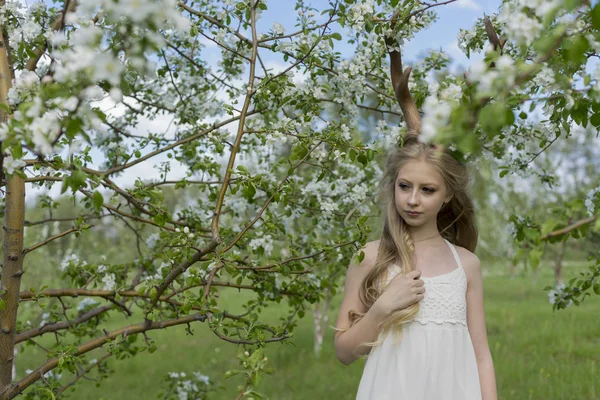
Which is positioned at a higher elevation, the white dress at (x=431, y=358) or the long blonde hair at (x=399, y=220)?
the long blonde hair at (x=399, y=220)

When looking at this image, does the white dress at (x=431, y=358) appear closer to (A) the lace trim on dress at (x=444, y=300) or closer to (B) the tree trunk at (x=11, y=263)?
(A) the lace trim on dress at (x=444, y=300)

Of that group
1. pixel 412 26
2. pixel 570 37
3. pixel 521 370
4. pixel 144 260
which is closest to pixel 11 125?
pixel 570 37

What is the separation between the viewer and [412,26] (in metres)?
2.96

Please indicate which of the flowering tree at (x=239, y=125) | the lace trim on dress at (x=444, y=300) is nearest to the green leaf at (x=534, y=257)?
the flowering tree at (x=239, y=125)

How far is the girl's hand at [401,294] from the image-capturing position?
252 centimetres

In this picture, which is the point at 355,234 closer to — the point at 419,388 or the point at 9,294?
the point at 419,388

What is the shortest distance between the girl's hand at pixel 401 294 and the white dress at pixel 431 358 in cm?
10

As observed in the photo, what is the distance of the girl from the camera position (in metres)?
2.57

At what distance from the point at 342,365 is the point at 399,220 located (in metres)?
4.87

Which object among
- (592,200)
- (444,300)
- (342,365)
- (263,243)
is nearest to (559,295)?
(592,200)

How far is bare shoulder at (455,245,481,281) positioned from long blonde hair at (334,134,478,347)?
0.51 ft

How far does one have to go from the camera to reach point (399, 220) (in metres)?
2.79

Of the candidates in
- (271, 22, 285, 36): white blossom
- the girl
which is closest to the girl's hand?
the girl

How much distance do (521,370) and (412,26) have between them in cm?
475
